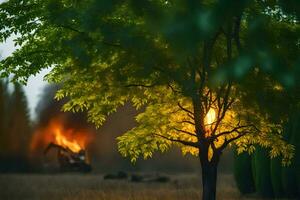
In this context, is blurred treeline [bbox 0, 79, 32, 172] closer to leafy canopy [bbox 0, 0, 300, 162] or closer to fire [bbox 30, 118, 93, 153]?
fire [bbox 30, 118, 93, 153]

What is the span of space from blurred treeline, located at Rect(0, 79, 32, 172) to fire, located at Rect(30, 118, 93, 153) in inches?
58.8

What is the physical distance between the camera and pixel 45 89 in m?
51.8

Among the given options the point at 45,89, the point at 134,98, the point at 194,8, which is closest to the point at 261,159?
the point at 134,98

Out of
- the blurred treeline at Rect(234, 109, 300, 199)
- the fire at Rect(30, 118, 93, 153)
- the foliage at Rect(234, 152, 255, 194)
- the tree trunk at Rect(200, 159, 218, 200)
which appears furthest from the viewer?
the fire at Rect(30, 118, 93, 153)

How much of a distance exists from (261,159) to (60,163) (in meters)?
26.0

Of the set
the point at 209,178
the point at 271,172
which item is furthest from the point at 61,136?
the point at 209,178

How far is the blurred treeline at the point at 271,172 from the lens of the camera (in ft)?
63.6

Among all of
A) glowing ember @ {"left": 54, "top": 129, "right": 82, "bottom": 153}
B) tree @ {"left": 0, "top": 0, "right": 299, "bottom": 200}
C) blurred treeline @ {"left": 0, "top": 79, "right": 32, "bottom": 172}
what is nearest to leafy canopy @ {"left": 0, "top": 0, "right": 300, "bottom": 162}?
tree @ {"left": 0, "top": 0, "right": 299, "bottom": 200}

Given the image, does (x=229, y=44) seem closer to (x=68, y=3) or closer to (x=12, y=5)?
(x=68, y=3)

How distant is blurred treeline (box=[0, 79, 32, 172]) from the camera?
4119 cm

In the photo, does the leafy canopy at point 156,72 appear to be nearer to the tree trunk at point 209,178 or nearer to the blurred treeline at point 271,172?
the tree trunk at point 209,178

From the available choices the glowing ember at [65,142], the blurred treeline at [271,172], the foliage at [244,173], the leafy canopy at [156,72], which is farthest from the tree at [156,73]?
the glowing ember at [65,142]

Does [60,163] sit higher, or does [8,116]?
[8,116]

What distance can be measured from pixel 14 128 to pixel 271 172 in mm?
26069
